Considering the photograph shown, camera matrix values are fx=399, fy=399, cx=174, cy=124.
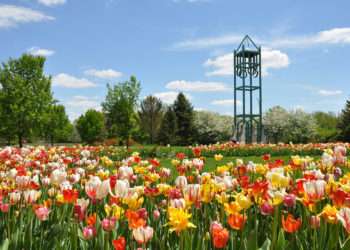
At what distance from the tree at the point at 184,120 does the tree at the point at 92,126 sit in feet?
40.5

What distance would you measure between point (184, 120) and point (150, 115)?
13.5 ft

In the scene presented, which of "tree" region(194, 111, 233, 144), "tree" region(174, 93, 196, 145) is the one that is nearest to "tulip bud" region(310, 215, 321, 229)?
"tree" region(174, 93, 196, 145)

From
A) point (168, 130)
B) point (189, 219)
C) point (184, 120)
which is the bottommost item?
point (189, 219)

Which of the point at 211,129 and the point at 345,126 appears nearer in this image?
the point at 345,126

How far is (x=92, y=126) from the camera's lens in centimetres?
5791

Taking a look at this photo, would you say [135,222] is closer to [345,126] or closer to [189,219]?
[189,219]

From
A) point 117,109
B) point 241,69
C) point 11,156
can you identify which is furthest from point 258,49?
point 11,156

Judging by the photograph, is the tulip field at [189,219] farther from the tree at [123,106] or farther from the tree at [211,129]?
the tree at [211,129]

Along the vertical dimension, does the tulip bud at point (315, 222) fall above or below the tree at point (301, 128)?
below

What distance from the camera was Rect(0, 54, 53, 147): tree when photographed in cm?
2523

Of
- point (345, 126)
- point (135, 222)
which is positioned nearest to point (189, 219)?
point (135, 222)

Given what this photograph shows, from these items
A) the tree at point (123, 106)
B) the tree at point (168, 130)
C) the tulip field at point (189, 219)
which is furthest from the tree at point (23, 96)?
the tulip field at point (189, 219)

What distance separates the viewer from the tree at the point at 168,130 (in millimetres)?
44531

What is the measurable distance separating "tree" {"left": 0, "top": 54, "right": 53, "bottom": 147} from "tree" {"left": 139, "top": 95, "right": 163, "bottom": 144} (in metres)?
20.7
